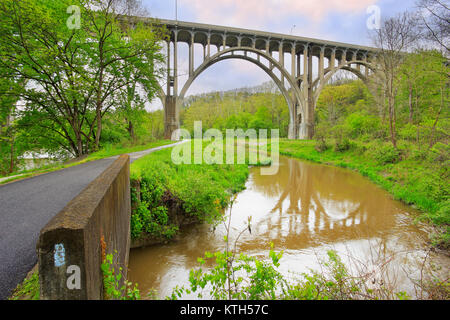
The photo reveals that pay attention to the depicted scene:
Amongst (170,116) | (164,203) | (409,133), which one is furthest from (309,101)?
(164,203)

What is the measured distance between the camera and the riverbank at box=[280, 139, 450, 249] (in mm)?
6637

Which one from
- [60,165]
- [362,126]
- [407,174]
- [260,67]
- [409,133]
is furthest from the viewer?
[260,67]

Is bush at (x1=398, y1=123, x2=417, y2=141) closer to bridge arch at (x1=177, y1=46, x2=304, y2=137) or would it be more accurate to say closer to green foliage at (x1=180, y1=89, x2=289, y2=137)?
bridge arch at (x1=177, y1=46, x2=304, y2=137)

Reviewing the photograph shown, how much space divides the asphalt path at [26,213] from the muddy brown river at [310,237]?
6.30 feet

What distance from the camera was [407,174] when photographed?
11.9 meters

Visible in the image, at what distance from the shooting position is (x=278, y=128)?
48.8m

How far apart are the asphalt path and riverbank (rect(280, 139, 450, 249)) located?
25.1 ft

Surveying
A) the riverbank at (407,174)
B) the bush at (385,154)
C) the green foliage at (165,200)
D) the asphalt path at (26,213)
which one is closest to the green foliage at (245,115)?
the riverbank at (407,174)

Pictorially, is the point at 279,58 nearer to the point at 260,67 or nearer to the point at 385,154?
the point at 260,67

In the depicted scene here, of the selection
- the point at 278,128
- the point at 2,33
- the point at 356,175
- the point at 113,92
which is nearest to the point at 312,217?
the point at 356,175

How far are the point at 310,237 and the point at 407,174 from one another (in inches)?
Result: 337

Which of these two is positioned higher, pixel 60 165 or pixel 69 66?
pixel 69 66

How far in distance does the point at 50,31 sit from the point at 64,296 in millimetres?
12677

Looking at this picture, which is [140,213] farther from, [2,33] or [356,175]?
[356,175]
